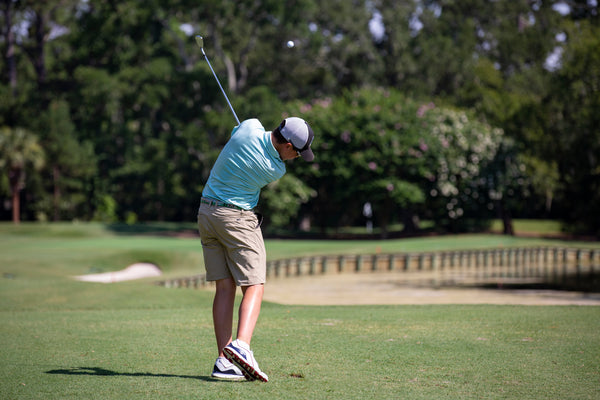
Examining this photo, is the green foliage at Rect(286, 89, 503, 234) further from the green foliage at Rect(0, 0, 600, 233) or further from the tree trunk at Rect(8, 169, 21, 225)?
the tree trunk at Rect(8, 169, 21, 225)

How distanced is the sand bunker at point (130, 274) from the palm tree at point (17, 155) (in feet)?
82.5

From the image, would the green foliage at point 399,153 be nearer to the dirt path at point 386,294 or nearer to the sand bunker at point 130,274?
the dirt path at point 386,294

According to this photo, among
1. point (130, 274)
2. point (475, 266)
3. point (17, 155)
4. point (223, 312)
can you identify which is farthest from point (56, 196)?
point (223, 312)

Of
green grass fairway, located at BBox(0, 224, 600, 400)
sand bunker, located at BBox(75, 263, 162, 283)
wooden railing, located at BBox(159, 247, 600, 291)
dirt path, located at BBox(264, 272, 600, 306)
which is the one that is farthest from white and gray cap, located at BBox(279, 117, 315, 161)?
sand bunker, located at BBox(75, 263, 162, 283)

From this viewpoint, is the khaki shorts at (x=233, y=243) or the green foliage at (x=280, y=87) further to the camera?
the green foliage at (x=280, y=87)

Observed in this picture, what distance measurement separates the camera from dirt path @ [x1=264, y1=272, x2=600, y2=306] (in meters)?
16.2

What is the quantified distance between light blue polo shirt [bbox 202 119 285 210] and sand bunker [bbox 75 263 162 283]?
46.7 feet

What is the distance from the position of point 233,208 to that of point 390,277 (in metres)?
18.8

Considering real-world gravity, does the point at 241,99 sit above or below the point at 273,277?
above

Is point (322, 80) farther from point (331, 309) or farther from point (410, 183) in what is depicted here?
point (331, 309)

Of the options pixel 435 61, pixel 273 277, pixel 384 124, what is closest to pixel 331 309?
pixel 273 277

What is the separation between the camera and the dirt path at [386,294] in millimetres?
16250

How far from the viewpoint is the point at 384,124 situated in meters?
37.2

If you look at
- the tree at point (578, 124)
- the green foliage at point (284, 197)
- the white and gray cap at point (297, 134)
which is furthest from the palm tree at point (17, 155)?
the white and gray cap at point (297, 134)
